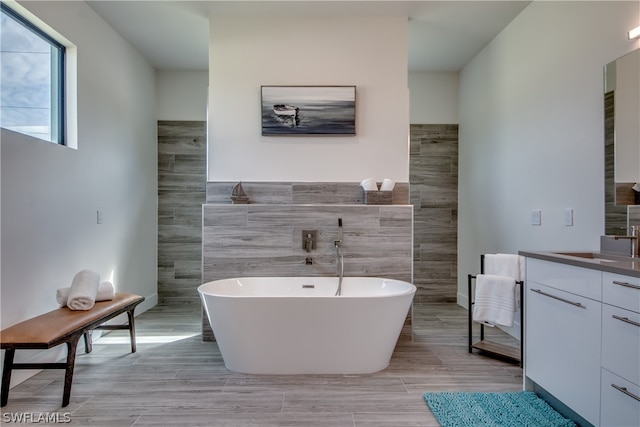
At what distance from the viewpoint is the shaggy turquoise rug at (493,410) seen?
6.27ft

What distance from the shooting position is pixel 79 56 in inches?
117

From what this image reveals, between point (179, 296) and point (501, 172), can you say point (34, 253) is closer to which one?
point (179, 296)

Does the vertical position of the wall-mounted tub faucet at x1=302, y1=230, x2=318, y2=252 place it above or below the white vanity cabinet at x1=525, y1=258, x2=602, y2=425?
above

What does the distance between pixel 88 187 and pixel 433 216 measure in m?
3.68

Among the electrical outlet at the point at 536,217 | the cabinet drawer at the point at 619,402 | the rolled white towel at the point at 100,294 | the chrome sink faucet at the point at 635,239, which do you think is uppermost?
the electrical outlet at the point at 536,217

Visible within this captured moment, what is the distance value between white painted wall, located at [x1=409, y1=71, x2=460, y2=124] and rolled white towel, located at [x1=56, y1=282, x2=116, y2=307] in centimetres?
368

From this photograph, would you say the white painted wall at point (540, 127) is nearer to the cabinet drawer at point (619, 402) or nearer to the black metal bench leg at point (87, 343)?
the cabinet drawer at point (619, 402)

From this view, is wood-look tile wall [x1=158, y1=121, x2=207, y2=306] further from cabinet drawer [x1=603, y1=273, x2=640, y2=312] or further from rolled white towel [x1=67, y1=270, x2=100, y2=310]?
cabinet drawer [x1=603, y1=273, x2=640, y2=312]

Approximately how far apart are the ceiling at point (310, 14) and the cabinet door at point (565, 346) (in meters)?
2.42

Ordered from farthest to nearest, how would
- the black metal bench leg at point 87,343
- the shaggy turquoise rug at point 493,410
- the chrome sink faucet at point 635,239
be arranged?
the black metal bench leg at point 87,343
the chrome sink faucet at point 635,239
the shaggy turquoise rug at point 493,410

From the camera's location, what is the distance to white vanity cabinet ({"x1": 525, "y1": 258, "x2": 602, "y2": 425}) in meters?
1.70

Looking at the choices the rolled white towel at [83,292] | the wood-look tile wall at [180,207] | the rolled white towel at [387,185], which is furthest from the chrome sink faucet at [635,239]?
the wood-look tile wall at [180,207]

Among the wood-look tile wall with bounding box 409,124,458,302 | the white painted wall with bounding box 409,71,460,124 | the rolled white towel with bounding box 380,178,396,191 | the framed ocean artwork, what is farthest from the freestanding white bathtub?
the white painted wall with bounding box 409,71,460,124

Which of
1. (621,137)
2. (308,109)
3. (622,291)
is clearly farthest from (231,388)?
(621,137)
